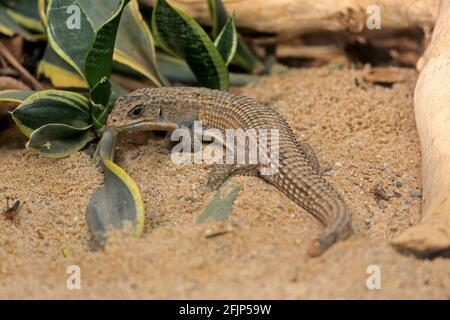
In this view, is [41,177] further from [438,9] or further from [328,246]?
[438,9]

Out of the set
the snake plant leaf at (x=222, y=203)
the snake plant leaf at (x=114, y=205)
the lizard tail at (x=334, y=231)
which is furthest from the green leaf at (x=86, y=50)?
the lizard tail at (x=334, y=231)

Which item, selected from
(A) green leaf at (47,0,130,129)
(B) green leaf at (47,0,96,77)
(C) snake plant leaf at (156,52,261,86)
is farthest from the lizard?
(C) snake plant leaf at (156,52,261,86)

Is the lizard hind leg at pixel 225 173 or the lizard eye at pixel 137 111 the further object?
the lizard eye at pixel 137 111

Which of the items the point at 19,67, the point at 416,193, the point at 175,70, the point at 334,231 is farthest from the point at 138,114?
the point at 416,193

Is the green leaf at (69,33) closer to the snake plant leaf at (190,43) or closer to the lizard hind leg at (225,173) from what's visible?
the snake plant leaf at (190,43)

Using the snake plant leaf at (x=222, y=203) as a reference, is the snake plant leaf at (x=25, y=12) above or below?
above

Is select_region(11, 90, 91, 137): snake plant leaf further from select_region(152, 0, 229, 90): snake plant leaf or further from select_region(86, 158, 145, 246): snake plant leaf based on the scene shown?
select_region(152, 0, 229, 90): snake plant leaf
